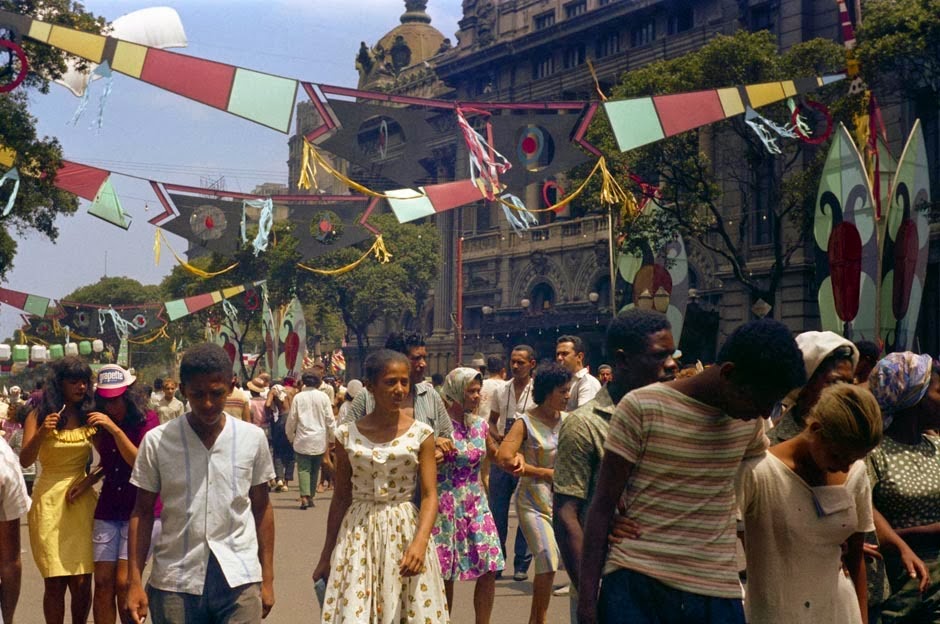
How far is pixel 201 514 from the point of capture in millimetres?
4699

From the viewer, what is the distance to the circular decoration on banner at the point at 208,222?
2181 cm

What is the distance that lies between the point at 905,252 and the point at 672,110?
3.94 m

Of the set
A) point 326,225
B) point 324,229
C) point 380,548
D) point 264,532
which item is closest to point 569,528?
point 380,548

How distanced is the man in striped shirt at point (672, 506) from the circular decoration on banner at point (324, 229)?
1835 centimetres

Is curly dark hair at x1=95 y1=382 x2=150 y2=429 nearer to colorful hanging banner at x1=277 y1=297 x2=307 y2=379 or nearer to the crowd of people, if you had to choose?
the crowd of people

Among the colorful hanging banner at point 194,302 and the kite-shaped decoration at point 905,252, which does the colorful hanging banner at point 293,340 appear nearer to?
the colorful hanging banner at point 194,302

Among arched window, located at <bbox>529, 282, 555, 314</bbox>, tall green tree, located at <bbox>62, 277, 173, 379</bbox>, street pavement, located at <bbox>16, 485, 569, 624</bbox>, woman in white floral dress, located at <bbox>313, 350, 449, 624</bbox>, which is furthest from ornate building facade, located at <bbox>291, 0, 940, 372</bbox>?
tall green tree, located at <bbox>62, 277, 173, 379</bbox>

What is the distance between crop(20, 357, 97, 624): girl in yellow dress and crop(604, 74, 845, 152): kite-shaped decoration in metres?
8.27

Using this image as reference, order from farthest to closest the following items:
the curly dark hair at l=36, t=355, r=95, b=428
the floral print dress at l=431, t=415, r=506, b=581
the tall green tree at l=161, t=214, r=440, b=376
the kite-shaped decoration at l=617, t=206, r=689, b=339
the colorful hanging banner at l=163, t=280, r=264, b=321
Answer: the tall green tree at l=161, t=214, r=440, b=376 → the colorful hanging banner at l=163, t=280, r=264, b=321 → the kite-shaped decoration at l=617, t=206, r=689, b=339 → the floral print dress at l=431, t=415, r=506, b=581 → the curly dark hair at l=36, t=355, r=95, b=428

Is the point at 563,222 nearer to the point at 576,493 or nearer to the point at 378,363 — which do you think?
the point at 378,363

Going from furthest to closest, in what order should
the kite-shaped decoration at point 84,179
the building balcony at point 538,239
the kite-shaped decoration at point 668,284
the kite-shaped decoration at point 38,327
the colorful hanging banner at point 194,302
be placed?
the kite-shaped decoration at point 38,327 → the building balcony at point 538,239 → the colorful hanging banner at point 194,302 → the kite-shaped decoration at point 668,284 → the kite-shaped decoration at point 84,179

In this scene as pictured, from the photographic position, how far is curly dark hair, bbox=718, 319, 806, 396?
133 inches

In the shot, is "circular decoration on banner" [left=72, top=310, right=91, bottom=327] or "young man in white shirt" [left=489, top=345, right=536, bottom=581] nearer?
"young man in white shirt" [left=489, top=345, right=536, bottom=581]

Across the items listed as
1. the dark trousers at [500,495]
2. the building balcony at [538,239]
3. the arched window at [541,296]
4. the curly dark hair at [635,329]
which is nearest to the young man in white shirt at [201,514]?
the curly dark hair at [635,329]
